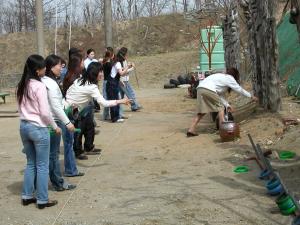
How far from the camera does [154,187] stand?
6.91 metres

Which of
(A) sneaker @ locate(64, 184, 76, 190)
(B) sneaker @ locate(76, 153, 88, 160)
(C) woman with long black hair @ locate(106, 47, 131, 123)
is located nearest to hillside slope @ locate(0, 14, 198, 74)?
(C) woman with long black hair @ locate(106, 47, 131, 123)

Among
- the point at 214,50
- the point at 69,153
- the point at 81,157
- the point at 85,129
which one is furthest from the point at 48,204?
the point at 214,50

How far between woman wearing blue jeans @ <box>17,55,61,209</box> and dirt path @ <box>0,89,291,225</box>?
1.25ft

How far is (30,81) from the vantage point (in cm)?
604

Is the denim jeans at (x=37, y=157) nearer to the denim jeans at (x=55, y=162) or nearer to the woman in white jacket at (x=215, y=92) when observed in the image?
the denim jeans at (x=55, y=162)

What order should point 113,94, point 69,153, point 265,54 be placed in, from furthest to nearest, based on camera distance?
point 113,94 < point 265,54 < point 69,153

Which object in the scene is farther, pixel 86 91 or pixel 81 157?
pixel 81 157

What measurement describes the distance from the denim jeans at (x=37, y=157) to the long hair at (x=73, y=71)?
7.85 ft

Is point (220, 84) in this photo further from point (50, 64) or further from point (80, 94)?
point (50, 64)

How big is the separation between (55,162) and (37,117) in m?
0.97

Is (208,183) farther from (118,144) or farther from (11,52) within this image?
(11,52)

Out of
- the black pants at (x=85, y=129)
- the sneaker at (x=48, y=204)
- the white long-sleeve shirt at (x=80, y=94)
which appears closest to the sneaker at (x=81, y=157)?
the black pants at (x=85, y=129)

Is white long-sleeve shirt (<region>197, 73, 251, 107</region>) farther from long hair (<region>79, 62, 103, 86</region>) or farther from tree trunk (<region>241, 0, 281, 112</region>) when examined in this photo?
long hair (<region>79, 62, 103, 86</region>)

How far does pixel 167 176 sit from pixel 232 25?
10364 millimetres
